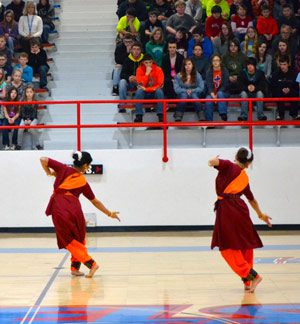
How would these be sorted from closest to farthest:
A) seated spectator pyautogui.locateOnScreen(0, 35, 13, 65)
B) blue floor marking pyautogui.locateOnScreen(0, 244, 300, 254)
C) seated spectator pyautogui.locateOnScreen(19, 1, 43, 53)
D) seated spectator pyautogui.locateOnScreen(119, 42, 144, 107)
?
blue floor marking pyautogui.locateOnScreen(0, 244, 300, 254), seated spectator pyautogui.locateOnScreen(119, 42, 144, 107), seated spectator pyautogui.locateOnScreen(0, 35, 13, 65), seated spectator pyautogui.locateOnScreen(19, 1, 43, 53)

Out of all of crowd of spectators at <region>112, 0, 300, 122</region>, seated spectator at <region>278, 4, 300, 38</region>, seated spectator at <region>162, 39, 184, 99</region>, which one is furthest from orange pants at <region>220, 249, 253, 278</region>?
seated spectator at <region>278, 4, 300, 38</region>

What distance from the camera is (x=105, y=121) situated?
1808 centimetres

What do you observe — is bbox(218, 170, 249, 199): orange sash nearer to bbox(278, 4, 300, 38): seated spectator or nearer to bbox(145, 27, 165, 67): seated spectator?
bbox(145, 27, 165, 67): seated spectator

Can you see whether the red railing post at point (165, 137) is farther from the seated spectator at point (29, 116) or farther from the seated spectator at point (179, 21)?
the seated spectator at point (179, 21)

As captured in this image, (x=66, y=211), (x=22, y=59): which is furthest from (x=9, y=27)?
(x=66, y=211)

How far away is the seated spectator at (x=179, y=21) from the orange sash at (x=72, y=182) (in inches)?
312

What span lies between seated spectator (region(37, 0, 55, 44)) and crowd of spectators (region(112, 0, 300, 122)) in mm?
1604

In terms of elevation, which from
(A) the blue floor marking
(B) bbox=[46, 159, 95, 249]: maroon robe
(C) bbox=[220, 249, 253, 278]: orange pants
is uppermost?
(B) bbox=[46, 159, 95, 249]: maroon robe

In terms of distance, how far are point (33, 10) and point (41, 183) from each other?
A: 4.78 meters

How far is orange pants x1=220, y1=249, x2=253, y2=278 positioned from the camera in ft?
33.9

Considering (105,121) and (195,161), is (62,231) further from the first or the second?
(105,121)

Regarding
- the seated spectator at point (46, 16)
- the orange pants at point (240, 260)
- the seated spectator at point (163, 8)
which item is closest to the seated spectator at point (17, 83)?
the seated spectator at point (46, 16)

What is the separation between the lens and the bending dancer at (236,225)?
10352 mm

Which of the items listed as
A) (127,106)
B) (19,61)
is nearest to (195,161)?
(127,106)
